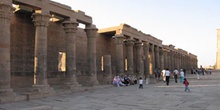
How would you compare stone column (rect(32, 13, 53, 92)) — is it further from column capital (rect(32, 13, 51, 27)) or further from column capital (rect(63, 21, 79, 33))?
column capital (rect(63, 21, 79, 33))

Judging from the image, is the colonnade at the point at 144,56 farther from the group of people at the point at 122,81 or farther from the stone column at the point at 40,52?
Answer: the stone column at the point at 40,52

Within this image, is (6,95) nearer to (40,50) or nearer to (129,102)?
(40,50)

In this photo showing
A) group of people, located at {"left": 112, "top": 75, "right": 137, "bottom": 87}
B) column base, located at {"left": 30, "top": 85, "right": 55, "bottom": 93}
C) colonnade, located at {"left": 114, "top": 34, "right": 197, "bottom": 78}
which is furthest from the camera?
colonnade, located at {"left": 114, "top": 34, "right": 197, "bottom": 78}

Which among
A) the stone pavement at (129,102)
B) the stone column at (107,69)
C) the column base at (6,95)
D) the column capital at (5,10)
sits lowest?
the stone pavement at (129,102)

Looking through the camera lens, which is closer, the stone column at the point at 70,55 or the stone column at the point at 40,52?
the stone column at the point at 40,52

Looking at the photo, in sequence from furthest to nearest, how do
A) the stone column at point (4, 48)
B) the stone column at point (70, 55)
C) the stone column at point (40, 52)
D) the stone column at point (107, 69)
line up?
the stone column at point (107, 69) < the stone column at point (70, 55) < the stone column at point (40, 52) < the stone column at point (4, 48)

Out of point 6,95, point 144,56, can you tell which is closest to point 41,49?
point 6,95

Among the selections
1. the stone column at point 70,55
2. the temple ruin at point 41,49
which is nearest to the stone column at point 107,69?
the temple ruin at point 41,49

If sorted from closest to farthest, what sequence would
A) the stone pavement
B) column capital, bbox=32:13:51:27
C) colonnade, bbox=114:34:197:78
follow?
the stone pavement
column capital, bbox=32:13:51:27
colonnade, bbox=114:34:197:78

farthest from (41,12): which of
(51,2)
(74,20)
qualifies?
(74,20)

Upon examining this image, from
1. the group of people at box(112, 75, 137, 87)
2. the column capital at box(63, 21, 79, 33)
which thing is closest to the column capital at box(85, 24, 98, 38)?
the column capital at box(63, 21, 79, 33)

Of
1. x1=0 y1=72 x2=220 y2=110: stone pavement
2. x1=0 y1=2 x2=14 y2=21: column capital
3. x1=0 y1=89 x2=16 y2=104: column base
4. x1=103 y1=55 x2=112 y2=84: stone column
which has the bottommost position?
x1=0 y1=72 x2=220 y2=110: stone pavement

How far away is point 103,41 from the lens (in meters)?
21.9

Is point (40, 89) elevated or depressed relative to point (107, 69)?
depressed
